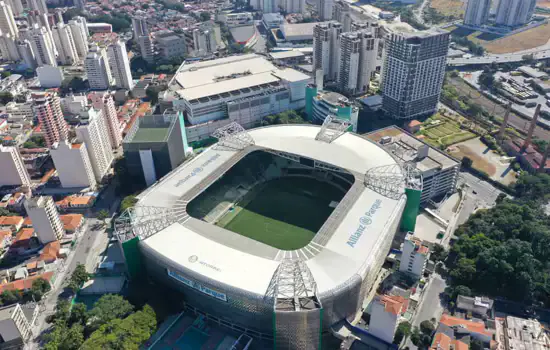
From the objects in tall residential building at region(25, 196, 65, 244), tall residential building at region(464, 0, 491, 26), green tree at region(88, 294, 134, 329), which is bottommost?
green tree at region(88, 294, 134, 329)

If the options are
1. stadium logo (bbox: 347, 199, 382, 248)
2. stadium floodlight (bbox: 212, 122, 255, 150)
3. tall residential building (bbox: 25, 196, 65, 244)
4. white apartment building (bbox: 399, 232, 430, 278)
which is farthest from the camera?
stadium floodlight (bbox: 212, 122, 255, 150)

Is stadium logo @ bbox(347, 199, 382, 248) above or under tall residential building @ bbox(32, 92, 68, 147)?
under

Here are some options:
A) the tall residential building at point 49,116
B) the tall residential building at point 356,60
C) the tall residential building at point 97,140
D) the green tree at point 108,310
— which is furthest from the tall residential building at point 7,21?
the green tree at point 108,310

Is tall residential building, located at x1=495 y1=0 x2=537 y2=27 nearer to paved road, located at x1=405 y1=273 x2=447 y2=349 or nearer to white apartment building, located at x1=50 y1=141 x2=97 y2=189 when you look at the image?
paved road, located at x1=405 y1=273 x2=447 y2=349

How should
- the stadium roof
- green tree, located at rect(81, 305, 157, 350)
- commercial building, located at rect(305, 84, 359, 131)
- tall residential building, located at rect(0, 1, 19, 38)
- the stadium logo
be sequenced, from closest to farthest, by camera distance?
green tree, located at rect(81, 305, 157, 350) → the stadium logo → commercial building, located at rect(305, 84, 359, 131) → the stadium roof → tall residential building, located at rect(0, 1, 19, 38)

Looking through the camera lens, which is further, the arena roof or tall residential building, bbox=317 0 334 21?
tall residential building, bbox=317 0 334 21

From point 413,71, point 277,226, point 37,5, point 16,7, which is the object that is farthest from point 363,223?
point 16,7

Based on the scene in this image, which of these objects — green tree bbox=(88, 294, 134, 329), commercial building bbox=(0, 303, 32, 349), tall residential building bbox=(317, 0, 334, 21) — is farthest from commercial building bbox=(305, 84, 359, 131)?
tall residential building bbox=(317, 0, 334, 21)
